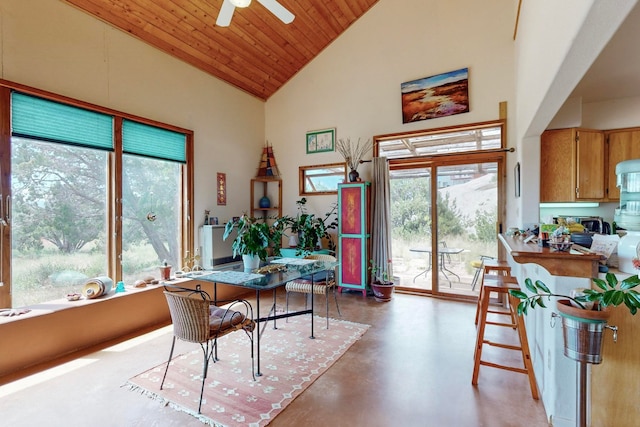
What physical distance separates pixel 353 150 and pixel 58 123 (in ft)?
12.5

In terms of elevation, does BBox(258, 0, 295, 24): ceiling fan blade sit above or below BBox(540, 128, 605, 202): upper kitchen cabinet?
above

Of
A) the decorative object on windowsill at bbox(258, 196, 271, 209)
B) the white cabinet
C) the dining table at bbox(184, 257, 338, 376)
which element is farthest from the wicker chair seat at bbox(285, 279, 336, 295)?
the decorative object on windowsill at bbox(258, 196, 271, 209)

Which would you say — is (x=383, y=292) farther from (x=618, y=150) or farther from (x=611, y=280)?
(x=611, y=280)

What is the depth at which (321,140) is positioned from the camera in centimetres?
539

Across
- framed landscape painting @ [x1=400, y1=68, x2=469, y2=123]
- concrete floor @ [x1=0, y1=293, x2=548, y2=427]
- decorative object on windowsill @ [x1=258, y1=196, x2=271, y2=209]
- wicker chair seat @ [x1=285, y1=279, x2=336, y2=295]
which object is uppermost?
framed landscape painting @ [x1=400, y1=68, x2=469, y2=123]

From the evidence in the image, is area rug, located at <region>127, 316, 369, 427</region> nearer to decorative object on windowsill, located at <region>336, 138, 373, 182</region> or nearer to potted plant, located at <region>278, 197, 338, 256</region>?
potted plant, located at <region>278, 197, 338, 256</region>

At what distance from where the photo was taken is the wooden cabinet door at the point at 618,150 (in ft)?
9.91

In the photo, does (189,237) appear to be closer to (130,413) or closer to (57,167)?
(57,167)

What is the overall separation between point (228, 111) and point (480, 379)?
4.93 meters

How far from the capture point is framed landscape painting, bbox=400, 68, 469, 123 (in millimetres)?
4323

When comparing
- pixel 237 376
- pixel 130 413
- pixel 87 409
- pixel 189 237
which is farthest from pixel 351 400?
pixel 189 237

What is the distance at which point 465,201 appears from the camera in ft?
14.8

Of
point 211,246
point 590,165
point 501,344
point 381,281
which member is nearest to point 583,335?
point 501,344

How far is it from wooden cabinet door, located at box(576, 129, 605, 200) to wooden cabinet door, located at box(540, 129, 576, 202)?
6cm
